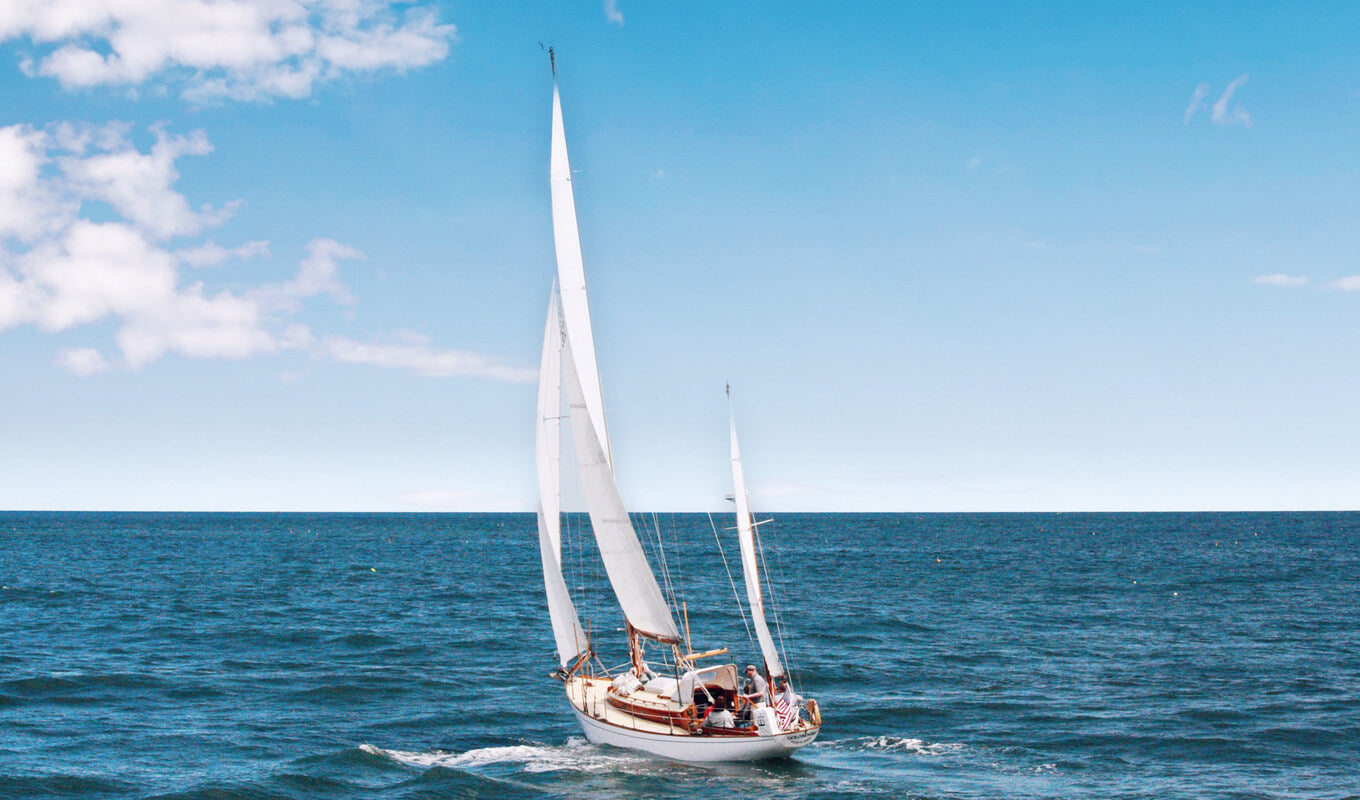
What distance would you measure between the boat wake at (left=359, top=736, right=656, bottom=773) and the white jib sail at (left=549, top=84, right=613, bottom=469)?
28.7ft

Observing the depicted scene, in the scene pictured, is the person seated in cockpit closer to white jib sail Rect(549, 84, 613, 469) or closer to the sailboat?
the sailboat

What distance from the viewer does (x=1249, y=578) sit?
8944 centimetres

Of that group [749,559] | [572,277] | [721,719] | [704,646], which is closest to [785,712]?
[721,719]

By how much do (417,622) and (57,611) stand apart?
24401mm

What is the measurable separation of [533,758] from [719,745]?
639 centimetres

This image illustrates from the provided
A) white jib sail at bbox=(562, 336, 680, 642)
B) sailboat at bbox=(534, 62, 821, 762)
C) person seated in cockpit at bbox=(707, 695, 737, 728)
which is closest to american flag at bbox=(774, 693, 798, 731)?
sailboat at bbox=(534, 62, 821, 762)

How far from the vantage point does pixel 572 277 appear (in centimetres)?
2848

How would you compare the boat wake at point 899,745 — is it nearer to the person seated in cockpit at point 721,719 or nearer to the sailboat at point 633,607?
the sailboat at point 633,607

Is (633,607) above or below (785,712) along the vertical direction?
above

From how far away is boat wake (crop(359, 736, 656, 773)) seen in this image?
93.8 ft

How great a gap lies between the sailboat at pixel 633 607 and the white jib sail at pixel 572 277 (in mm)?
28

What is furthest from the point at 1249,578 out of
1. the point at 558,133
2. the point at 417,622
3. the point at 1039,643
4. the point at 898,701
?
the point at 558,133

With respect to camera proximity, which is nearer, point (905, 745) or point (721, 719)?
point (721, 719)

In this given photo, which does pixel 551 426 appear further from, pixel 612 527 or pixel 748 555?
pixel 748 555
